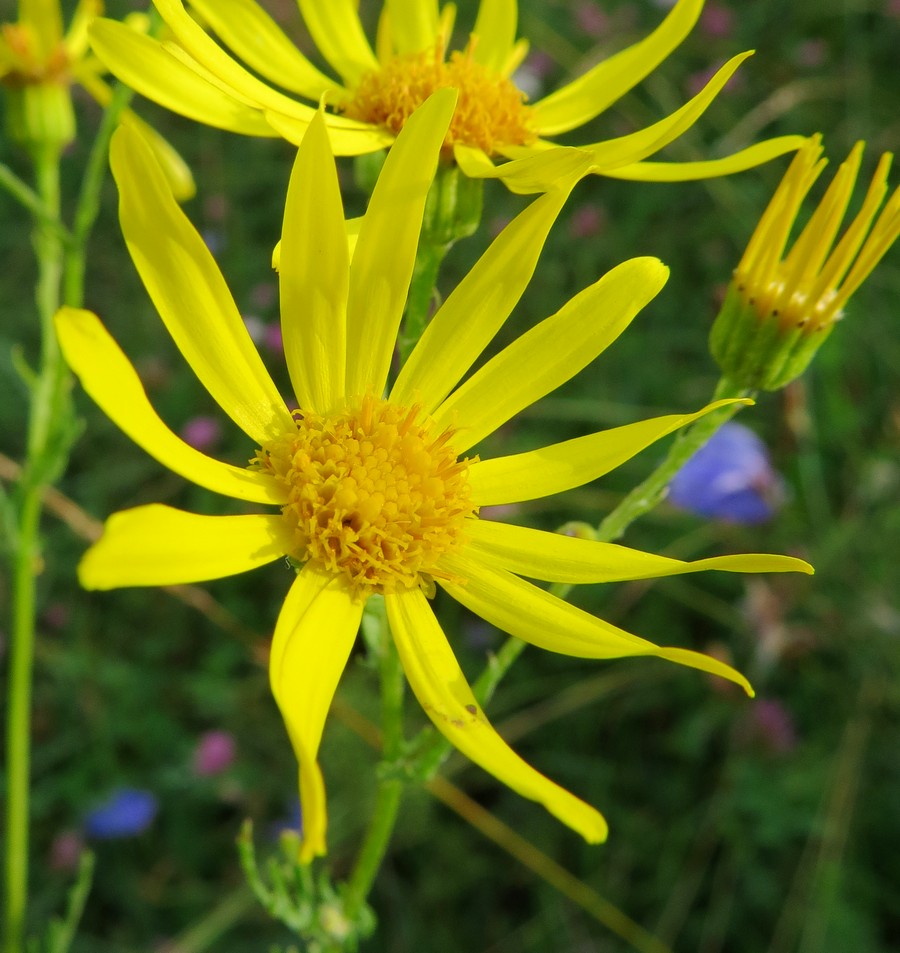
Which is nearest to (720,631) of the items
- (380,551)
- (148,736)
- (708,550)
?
(708,550)

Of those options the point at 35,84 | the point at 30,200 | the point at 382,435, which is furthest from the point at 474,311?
the point at 35,84

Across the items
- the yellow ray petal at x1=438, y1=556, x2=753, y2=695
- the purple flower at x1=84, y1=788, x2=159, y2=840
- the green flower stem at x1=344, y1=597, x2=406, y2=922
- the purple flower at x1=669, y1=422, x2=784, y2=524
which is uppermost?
the purple flower at x1=669, y1=422, x2=784, y2=524

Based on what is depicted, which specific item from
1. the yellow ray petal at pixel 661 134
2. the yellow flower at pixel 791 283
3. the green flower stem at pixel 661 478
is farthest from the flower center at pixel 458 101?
the green flower stem at pixel 661 478

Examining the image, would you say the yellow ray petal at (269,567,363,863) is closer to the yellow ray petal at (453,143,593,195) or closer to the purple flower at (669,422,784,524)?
the yellow ray petal at (453,143,593,195)

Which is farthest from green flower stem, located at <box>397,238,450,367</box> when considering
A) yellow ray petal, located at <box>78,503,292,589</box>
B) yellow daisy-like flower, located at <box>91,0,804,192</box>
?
yellow ray petal, located at <box>78,503,292,589</box>

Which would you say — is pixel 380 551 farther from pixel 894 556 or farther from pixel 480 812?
pixel 894 556
